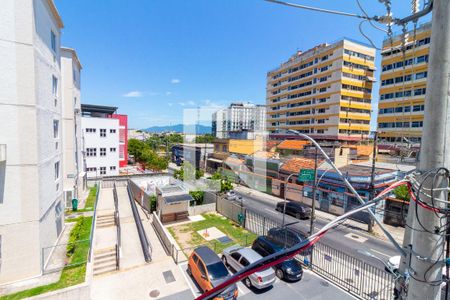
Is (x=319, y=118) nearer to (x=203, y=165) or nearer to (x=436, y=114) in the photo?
(x=203, y=165)

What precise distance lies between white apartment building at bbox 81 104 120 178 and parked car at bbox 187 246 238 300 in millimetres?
30012

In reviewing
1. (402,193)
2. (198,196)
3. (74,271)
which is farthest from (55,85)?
(402,193)

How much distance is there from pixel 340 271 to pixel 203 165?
42013 mm

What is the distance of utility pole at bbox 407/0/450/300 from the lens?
228cm

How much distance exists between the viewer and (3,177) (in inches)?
374

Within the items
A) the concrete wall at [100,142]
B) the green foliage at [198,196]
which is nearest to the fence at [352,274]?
the green foliage at [198,196]

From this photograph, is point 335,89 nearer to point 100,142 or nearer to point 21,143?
point 100,142

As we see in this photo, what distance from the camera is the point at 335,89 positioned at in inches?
1791

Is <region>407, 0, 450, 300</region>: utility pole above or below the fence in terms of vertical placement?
above

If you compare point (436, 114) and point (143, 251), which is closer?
point (436, 114)

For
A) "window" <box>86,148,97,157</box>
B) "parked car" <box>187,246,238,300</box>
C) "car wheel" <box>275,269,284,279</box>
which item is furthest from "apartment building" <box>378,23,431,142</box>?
"window" <box>86,148,97,157</box>

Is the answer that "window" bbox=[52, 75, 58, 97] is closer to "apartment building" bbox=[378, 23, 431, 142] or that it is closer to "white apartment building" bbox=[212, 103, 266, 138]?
"apartment building" bbox=[378, 23, 431, 142]

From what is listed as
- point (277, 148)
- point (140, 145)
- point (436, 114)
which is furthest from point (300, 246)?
point (140, 145)

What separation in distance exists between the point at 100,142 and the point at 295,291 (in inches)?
1392
